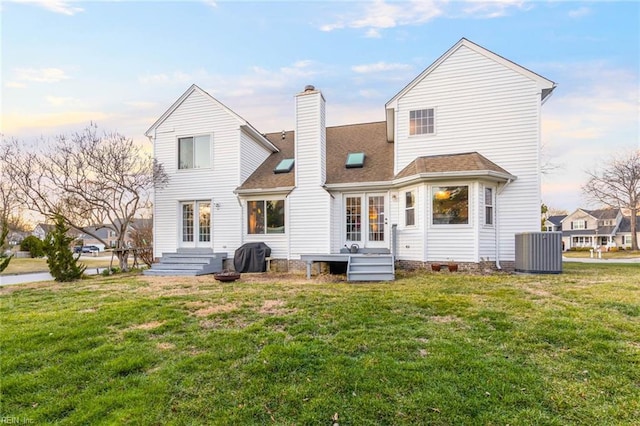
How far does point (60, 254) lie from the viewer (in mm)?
10117

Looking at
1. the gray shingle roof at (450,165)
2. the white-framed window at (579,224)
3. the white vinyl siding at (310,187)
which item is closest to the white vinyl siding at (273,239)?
the white vinyl siding at (310,187)

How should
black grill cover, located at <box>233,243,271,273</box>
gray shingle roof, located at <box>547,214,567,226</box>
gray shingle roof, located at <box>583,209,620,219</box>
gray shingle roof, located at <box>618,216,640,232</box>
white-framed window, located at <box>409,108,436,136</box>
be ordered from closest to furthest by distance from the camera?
white-framed window, located at <box>409,108,436,136</box>
black grill cover, located at <box>233,243,271,273</box>
gray shingle roof, located at <box>618,216,640,232</box>
gray shingle roof, located at <box>583,209,620,219</box>
gray shingle roof, located at <box>547,214,567,226</box>

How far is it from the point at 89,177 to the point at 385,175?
40.1ft

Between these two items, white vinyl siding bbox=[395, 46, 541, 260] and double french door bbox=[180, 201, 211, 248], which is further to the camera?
double french door bbox=[180, 201, 211, 248]

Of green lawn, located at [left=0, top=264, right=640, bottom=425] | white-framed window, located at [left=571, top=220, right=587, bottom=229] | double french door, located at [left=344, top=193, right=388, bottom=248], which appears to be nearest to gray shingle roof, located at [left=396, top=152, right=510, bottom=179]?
double french door, located at [left=344, top=193, right=388, bottom=248]

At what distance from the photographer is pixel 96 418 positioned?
2703mm

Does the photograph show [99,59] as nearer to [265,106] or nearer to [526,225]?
[265,106]

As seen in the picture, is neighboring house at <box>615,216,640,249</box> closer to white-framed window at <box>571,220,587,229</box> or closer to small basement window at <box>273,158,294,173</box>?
white-framed window at <box>571,220,587,229</box>

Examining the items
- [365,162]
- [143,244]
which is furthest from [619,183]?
[143,244]

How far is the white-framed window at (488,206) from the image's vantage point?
33.5 ft

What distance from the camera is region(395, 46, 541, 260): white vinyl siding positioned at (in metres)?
10.5

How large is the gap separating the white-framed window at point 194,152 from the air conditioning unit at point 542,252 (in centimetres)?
1208

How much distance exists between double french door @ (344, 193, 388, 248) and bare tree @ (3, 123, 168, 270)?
7.93m

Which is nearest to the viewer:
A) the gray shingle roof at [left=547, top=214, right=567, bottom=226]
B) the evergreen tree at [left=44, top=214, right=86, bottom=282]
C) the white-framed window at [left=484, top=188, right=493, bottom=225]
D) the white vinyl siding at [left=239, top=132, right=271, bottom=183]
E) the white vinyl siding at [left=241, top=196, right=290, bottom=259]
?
the evergreen tree at [left=44, top=214, right=86, bottom=282]
